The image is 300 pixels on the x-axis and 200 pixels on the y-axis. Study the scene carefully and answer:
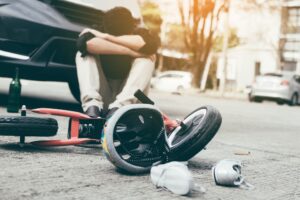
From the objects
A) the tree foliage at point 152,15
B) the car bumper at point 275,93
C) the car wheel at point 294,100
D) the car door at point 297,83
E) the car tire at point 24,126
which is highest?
the tree foliage at point 152,15

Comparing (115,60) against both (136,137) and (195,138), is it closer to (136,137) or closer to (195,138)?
(136,137)

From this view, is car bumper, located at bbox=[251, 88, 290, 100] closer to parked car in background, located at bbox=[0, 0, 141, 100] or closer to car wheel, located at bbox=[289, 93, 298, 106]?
car wheel, located at bbox=[289, 93, 298, 106]

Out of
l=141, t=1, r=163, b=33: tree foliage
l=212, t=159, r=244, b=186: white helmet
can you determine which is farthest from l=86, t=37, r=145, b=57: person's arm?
l=141, t=1, r=163, b=33: tree foliage

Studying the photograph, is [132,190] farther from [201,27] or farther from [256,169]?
[201,27]

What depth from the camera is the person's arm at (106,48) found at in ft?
14.6

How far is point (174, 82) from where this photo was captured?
98.3 feet

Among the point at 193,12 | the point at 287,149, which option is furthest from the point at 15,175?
the point at 193,12

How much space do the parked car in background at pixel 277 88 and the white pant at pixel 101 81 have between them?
584 inches

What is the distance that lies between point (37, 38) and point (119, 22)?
1.25m

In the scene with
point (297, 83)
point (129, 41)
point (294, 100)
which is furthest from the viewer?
point (297, 83)

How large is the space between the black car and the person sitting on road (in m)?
0.83

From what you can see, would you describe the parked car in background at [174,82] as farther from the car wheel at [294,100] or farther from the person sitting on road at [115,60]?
the person sitting on road at [115,60]

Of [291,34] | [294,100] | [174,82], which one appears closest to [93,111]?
[294,100]

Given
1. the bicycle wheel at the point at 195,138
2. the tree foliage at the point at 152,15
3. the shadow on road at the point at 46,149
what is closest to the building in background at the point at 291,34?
the tree foliage at the point at 152,15
